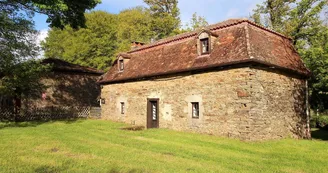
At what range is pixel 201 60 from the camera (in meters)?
15.4

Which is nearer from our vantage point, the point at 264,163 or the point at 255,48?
the point at 264,163

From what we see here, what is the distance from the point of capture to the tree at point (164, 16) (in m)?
33.8

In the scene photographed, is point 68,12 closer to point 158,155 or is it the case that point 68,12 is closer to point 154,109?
point 154,109

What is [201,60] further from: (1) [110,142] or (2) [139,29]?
(2) [139,29]

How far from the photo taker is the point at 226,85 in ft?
45.4

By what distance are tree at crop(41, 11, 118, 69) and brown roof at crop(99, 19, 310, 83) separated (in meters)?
16.5

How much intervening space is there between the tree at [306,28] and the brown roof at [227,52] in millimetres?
1407

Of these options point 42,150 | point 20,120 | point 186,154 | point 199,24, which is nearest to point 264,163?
point 186,154

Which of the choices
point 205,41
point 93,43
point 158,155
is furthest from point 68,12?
point 93,43

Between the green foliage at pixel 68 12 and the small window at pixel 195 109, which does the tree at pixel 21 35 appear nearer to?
the green foliage at pixel 68 12

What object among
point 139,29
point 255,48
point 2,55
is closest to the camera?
point 255,48

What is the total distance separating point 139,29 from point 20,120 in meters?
20.1

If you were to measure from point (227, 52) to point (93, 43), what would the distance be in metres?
24.8

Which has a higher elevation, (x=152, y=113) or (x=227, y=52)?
(x=227, y=52)
